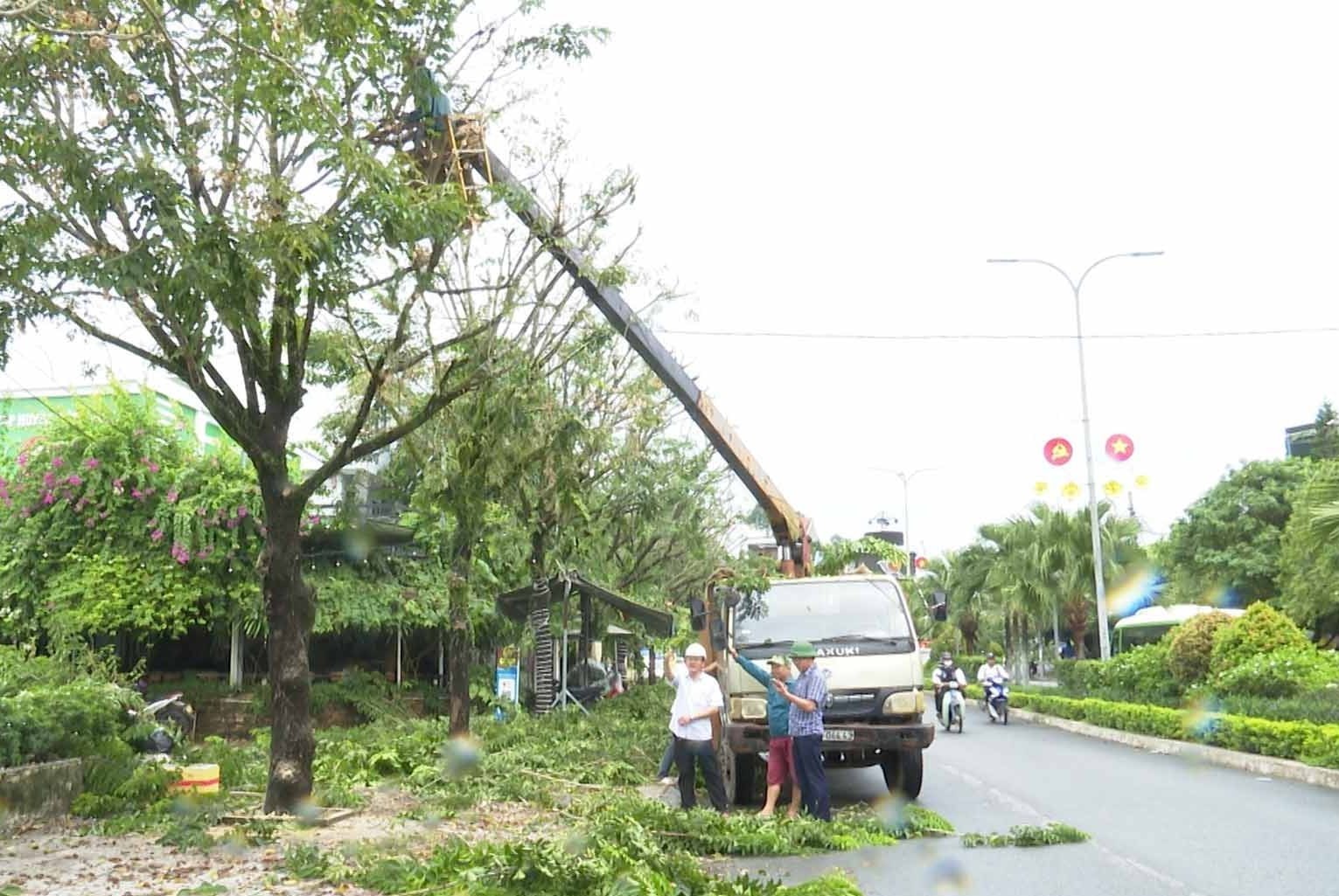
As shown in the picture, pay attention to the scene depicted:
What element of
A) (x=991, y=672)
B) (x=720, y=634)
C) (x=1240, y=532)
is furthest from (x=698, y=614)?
(x=1240, y=532)

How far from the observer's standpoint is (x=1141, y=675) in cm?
2478

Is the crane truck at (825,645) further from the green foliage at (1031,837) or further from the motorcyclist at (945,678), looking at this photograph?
the motorcyclist at (945,678)

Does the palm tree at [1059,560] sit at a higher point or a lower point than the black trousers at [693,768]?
higher

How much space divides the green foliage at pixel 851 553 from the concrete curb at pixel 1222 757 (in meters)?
5.17

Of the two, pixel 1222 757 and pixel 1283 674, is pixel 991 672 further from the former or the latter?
pixel 1222 757

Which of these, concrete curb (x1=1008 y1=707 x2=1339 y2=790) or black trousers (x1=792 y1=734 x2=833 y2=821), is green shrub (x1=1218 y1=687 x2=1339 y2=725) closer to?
concrete curb (x1=1008 y1=707 x2=1339 y2=790)

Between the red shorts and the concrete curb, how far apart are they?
260 inches

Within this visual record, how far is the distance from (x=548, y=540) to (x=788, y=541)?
18.8 ft

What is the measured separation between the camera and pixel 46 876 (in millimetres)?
8250

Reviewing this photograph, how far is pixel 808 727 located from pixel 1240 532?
39.9 m

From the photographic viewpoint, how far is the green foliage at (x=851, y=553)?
53.7 ft

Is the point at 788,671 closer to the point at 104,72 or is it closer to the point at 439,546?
the point at 104,72

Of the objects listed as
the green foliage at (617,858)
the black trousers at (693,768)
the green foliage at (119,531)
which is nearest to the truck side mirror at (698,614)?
the black trousers at (693,768)

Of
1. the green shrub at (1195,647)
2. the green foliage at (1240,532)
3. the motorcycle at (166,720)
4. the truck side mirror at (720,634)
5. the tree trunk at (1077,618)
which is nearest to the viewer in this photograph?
the truck side mirror at (720,634)
